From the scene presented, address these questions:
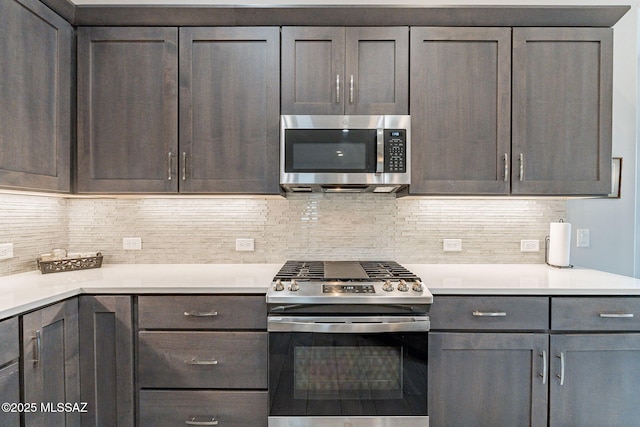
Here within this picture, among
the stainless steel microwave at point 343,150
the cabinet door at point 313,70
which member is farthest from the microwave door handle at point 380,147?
the cabinet door at point 313,70

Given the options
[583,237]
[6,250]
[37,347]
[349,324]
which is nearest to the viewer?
[37,347]

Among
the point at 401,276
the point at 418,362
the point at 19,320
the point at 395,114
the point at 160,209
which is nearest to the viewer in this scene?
the point at 19,320

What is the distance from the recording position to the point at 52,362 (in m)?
1.51

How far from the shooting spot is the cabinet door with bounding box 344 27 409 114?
1979mm

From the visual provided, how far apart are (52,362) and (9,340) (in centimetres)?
28

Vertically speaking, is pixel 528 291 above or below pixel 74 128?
below

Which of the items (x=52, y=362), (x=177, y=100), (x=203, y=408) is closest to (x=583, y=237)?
(x=203, y=408)

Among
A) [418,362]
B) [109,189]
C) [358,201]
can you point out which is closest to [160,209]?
[109,189]

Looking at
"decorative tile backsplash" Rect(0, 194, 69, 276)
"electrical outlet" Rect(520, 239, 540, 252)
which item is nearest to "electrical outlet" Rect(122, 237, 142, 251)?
"decorative tile backsplash" Rect(0, 194, 69, 276)

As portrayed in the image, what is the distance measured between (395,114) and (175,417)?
1.85m

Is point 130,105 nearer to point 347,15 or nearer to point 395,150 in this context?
point 347,15

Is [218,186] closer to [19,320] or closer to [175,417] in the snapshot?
[19,320]

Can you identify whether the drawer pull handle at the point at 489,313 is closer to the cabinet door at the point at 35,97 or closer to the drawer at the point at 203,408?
the drawer at the point at 203,408

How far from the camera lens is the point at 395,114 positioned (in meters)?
1.98
